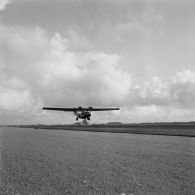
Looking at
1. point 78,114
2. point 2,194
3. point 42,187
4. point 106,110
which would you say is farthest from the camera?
point 106,110

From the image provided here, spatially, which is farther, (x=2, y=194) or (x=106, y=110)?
(x=106, y=110)

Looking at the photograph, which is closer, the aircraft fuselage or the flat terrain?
the flat terrain

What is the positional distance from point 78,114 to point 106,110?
18967mm

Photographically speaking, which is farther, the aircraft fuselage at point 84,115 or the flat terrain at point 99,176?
the aircraft fuselage at point 84,115

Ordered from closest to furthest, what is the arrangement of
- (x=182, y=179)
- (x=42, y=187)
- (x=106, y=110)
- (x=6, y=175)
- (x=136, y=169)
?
(x=42, y=187) → (x=182, y=179) → (x=6, y=175) → (x=136, y=169) → (x=106, y=110)

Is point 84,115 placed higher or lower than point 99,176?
higher

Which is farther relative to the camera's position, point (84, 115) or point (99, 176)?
point (84, 115)

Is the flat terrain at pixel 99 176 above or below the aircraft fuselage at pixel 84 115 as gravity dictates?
below

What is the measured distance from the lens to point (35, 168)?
13.5 metres

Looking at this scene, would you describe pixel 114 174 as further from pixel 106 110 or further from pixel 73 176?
pixel 106 110

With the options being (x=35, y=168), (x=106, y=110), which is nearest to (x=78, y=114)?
(x=106, y=110)

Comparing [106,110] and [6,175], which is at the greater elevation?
[106,110]

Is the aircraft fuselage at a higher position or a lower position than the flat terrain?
higher

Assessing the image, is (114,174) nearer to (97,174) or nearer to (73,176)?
(97,174)
